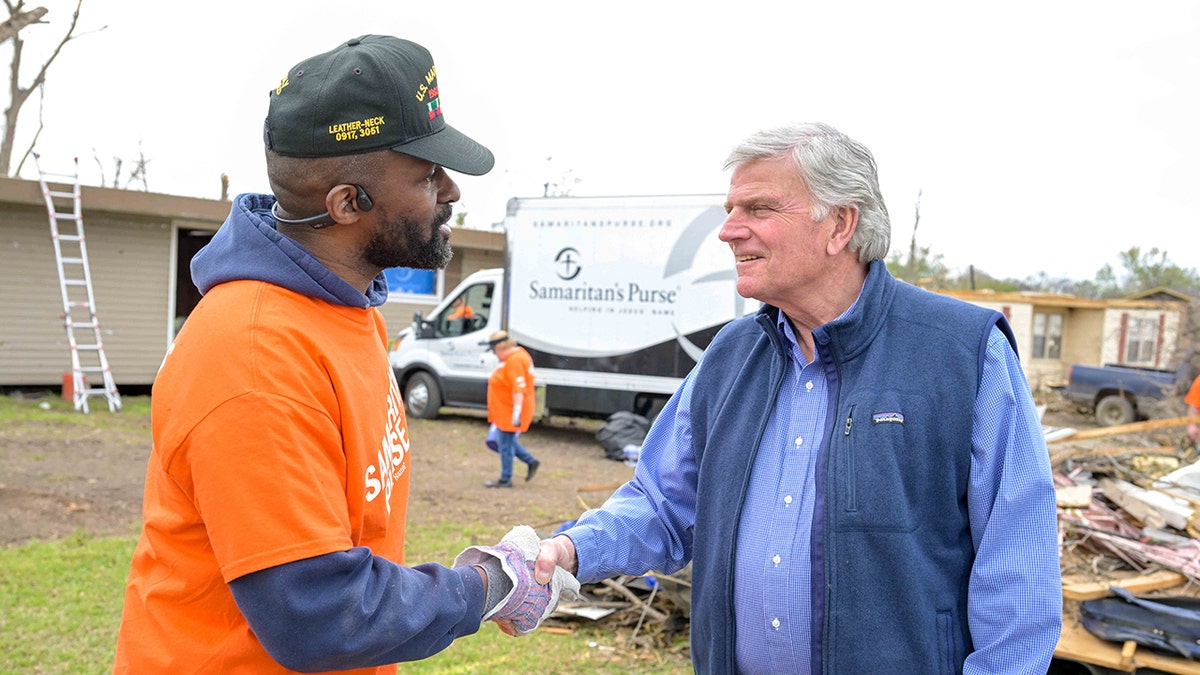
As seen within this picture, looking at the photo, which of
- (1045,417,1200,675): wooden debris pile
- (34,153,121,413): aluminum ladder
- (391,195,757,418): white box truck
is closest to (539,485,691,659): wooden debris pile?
(1045,417,1200,675): wooden debris pile

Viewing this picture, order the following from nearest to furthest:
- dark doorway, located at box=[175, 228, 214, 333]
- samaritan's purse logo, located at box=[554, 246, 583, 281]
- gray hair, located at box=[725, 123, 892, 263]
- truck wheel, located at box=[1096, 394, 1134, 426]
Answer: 1. gray hair, located at box=[725, 123, 892, 263]
2. samaritan's purse logo, located at box=[554, 246, 583, 281]
3. dark doorway, located at box=[175, 228, 214, 333]
4. truck wheel, located at box=[1096, 394, 1134, 426]

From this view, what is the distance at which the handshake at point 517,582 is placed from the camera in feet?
6.77

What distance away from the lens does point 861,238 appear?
7.80 ft

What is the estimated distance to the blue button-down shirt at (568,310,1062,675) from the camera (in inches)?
78.4

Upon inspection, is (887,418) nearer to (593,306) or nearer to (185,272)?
(593,306)

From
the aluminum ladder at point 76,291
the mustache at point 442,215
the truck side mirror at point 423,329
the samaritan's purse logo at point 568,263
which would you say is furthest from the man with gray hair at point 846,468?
the aluminum ladder at point 76,291

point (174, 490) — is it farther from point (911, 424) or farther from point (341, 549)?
point (911, 424)

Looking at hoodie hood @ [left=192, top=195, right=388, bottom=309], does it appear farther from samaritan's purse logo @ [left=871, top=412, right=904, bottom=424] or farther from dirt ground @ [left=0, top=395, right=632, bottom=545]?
dirt ground @ [left=0, top=395, right=632, bottom=545]

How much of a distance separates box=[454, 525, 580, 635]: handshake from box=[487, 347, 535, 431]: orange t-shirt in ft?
24.5

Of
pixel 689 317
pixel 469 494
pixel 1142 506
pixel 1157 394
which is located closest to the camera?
pixel 1142 506

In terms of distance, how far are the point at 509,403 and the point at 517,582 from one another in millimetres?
7999

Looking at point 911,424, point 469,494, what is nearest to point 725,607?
point 911,424

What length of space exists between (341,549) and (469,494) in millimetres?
8204

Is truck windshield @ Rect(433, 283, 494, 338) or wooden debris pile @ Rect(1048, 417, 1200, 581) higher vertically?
truck windshield @ Rect(433, 283, 494, 338)
